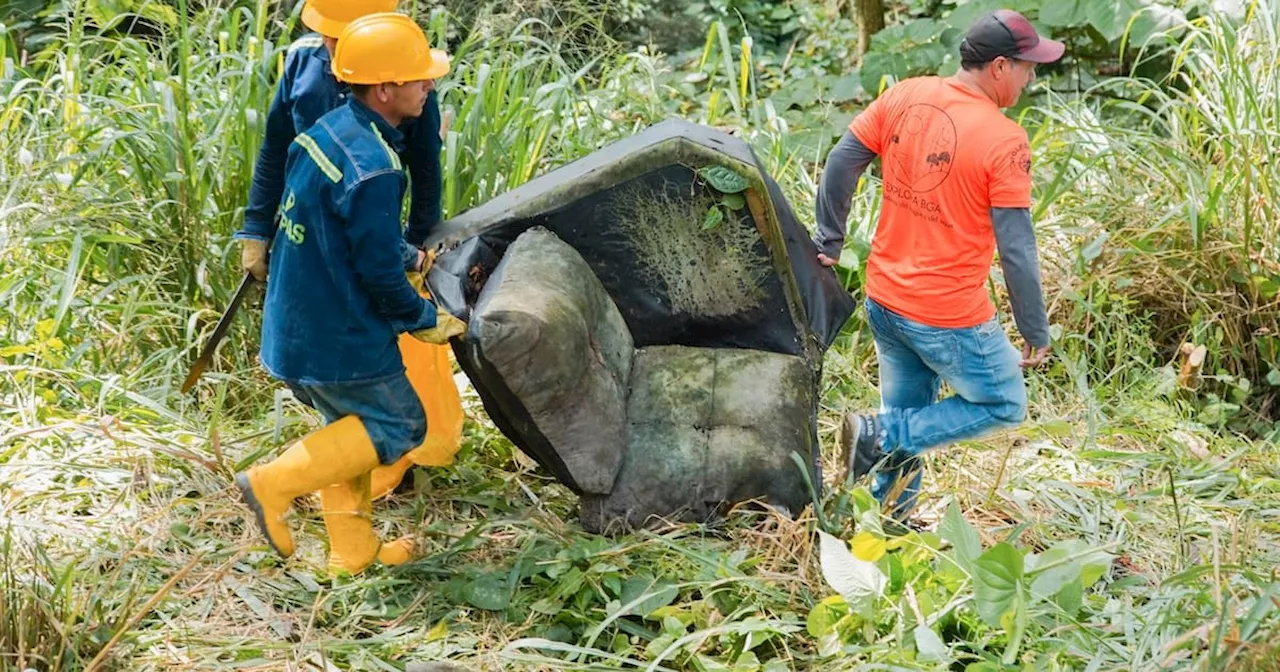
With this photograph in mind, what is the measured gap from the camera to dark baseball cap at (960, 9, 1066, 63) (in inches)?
119

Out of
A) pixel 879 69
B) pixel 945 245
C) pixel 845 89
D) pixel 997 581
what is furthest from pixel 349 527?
pixel 845 89

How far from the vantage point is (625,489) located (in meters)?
3.16

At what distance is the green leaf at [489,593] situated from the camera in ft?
9.55

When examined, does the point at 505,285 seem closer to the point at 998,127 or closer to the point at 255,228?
the point at 255,228

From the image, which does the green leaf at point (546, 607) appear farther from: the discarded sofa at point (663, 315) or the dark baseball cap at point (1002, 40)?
the dark baseball cap at point (1002, 40)

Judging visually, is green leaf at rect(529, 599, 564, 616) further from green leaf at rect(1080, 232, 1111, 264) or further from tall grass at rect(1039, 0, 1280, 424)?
green leaf at rect(1080, 232, 1111, 264)

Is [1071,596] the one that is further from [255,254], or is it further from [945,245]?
[255,254]

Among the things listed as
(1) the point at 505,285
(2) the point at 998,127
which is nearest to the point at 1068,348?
(2) the point at 998,127

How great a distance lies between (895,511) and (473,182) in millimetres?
1671

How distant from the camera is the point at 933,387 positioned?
3.52 metres

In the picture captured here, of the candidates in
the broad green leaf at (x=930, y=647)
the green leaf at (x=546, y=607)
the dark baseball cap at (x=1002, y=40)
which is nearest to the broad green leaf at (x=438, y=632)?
the green leaf at (x=546, y=607)

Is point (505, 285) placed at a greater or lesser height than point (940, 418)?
greater

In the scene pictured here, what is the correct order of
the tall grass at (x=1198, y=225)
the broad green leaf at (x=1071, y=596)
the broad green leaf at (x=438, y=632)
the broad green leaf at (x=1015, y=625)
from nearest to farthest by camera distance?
the broad green leaf at (x=1015, y=625) → the broad green leaf at (x=1071, y=596) → the broad green leaf at (x=438, y=632) → the tall grass at (x=1198, y=225)

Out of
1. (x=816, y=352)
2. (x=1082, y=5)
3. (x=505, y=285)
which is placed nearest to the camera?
(x=505, y=285)
